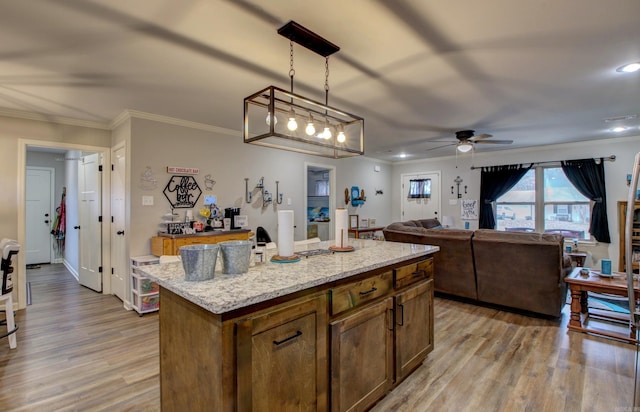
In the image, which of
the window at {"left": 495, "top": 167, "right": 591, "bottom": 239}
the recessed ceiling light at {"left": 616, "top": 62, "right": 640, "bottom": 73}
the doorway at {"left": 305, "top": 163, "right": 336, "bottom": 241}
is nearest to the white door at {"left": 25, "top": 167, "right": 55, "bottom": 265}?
the doorway at {"left": 305, "top": 163, "right": 336, "bottom": 241}

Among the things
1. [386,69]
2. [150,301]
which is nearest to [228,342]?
[386,69]

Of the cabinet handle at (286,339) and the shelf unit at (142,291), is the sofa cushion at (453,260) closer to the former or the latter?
the cabinet handle at (286,339)

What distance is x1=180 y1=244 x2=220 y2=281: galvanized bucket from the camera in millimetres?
1407

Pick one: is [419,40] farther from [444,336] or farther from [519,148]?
[519,148]

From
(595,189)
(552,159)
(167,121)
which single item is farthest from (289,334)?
(552,159)

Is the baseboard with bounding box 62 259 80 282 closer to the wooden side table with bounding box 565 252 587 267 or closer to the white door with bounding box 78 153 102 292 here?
the white door with bounding box 78 153 102 292

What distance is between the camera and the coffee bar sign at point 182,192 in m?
4.08

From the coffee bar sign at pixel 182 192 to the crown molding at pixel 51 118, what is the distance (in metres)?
1.32

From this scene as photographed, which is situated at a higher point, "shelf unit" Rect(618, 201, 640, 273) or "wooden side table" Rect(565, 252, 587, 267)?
"shelf unit" Rect(618, 201, 640, 273)

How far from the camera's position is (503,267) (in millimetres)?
3541

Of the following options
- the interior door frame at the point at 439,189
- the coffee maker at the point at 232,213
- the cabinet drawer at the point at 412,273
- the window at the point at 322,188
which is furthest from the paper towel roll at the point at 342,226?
the interior door frame at the point at 439,189

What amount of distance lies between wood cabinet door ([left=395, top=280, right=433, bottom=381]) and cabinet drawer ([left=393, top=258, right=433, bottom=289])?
0.06 m

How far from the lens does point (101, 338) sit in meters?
2.97

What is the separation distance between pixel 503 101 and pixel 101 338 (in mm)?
4900
